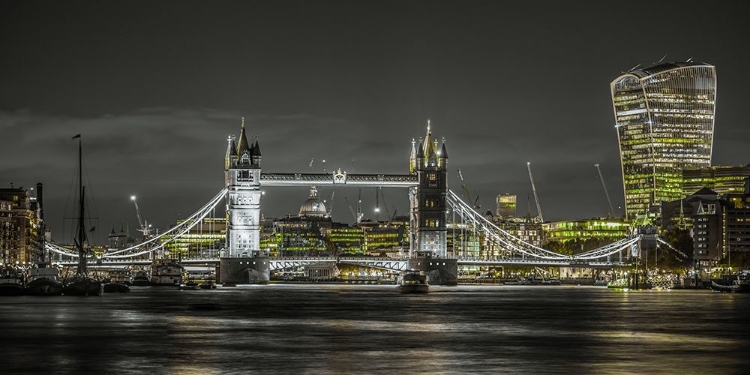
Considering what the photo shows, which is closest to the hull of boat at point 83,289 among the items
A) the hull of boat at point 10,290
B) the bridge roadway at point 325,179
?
the hull of boat at point 10,290

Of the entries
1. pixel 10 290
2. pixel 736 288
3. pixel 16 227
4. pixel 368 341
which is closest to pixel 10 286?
pixel 10 290

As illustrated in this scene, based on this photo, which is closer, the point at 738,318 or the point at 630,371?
the point at 630,371

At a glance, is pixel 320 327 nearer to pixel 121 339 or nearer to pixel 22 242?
pixel 121 339

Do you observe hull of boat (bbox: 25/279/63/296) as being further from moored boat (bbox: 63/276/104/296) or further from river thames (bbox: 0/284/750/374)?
river thames (bbox: 0/284/750/374)

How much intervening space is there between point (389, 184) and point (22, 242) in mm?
52832

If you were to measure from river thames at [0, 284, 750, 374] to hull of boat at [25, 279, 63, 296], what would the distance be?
3993 centimetres

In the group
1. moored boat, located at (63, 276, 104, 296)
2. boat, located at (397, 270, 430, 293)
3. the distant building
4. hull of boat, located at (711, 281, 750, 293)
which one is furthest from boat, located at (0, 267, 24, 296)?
hull of boat, located at (711, 281, 750, 293)

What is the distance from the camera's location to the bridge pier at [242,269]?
194 m

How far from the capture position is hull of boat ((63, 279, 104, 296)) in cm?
13150

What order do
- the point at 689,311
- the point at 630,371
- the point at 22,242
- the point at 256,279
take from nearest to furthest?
the point at 630,371, the point at 689,311, the point at 22,242, the point at 256,279

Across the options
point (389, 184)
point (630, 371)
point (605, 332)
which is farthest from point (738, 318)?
point (389, 184)

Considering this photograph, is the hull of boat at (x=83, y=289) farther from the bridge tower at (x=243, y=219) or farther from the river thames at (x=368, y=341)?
the bridge tower at (x=243, y=219)

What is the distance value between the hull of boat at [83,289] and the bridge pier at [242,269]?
60745mm

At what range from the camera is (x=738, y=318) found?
83.9 m
